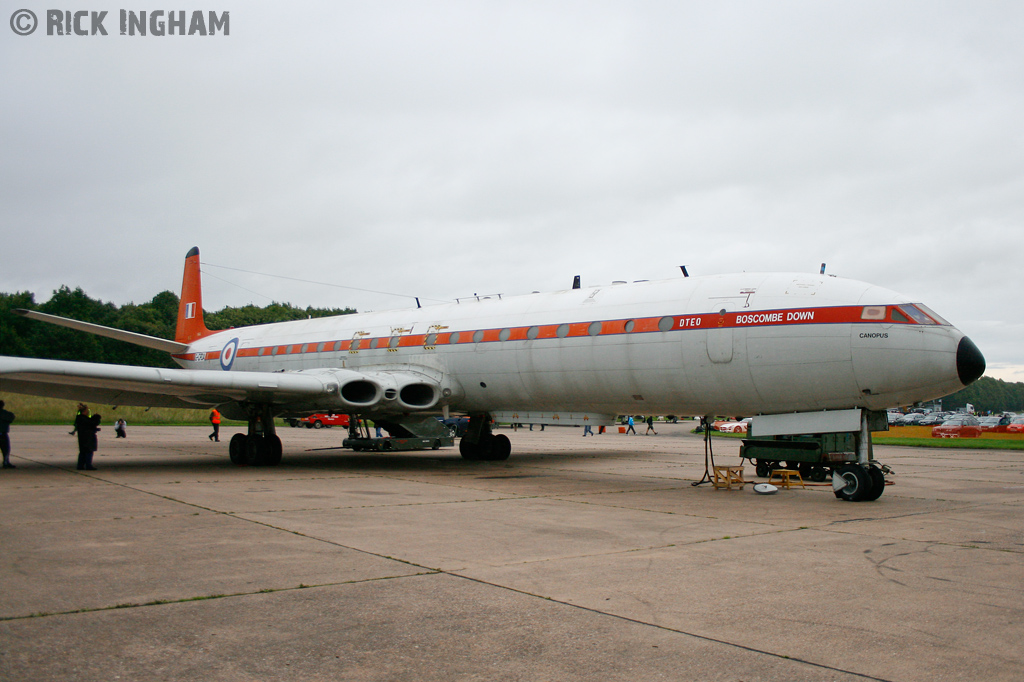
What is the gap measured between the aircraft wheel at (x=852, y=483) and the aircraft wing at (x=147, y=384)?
29.7ft

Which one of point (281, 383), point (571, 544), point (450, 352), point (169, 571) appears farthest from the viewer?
point (450, 352)

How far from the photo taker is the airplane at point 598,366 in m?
10.0

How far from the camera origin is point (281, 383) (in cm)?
1409

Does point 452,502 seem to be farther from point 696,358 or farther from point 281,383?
point 281,383

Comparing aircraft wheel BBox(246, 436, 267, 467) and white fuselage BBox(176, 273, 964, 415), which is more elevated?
white fuselage BBox(176, 273, 964, 415)

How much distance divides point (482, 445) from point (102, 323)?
78.4 meters

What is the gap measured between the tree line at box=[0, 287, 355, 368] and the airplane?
4772cm

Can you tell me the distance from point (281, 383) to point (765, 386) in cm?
850

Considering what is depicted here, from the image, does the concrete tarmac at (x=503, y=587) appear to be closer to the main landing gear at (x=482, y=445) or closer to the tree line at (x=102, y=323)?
the main landing gear at (x=482, y=445)

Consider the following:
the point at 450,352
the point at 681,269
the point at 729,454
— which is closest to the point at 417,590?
the point at 681,269

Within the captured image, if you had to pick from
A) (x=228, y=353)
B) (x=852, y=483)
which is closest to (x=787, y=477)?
(x=852, y=483)

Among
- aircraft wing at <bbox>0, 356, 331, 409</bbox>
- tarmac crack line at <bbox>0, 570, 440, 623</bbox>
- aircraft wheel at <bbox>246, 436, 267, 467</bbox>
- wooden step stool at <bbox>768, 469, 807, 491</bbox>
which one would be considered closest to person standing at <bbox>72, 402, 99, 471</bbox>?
aircraft wing at <bbox>0, 356, 331, 409</bbox>

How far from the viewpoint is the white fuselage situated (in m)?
9.95

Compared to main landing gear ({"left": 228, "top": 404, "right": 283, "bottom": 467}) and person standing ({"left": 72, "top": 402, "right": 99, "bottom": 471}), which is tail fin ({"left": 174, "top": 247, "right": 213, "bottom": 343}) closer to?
main landing gear ({"left": 228, "top": 404, "right": 283, "bottom": 467})
